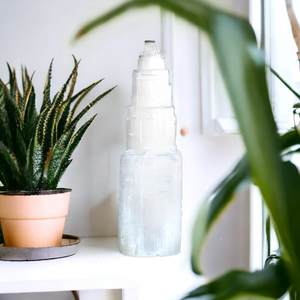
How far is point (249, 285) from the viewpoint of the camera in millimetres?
77

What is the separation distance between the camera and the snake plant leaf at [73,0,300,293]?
6 centimetres

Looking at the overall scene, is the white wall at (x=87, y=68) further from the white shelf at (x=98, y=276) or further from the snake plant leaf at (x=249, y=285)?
the snake plant leaf at (x=249, y=285)

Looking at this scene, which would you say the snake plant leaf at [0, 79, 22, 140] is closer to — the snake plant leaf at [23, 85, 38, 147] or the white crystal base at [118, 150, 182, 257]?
the snake plant leaf at [23, 85, 38, 147]

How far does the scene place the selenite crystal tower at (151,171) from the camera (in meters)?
0.57

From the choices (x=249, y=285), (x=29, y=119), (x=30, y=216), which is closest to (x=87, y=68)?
(x=29, y=119)

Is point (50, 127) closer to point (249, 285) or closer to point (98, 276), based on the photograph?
point (98, 276)

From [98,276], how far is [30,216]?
0.15 metres

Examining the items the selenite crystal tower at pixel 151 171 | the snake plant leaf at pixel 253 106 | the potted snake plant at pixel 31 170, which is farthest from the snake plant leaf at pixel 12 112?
the snake plant leaf at pixel 253 106

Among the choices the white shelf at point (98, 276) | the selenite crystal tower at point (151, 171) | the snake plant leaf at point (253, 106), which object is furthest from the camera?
the selenite crystal tower at point (151, 171)

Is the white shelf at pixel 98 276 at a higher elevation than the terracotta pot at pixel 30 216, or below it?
below

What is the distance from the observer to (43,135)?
571 mm

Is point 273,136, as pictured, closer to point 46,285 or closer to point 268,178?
point 268,178

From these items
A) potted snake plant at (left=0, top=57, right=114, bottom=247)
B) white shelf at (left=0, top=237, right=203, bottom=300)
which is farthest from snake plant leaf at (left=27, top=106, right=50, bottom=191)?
white shelf at (left=0, top=237, right=203, bottom=300)

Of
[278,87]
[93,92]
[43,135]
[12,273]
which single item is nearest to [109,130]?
[93,92]
